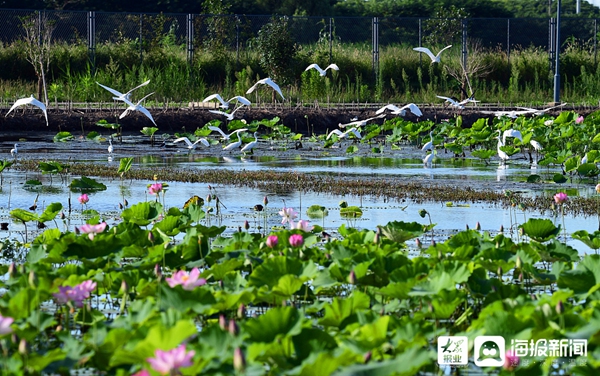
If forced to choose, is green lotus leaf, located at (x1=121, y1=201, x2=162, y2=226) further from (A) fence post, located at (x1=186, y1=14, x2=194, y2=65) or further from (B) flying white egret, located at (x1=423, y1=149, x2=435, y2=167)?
(A) fence post, located at (x1=186, y1=14, x2=194, y2=65)

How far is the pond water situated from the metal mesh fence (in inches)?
408

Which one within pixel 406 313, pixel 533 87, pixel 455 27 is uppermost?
pixel 455 27

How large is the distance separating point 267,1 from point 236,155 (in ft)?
83.2

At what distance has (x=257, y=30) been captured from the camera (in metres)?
32.2

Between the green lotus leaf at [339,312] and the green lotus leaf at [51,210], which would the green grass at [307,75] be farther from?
the green lotus leaf at [339,312]

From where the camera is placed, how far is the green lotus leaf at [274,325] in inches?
111

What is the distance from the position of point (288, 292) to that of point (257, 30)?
29.2m

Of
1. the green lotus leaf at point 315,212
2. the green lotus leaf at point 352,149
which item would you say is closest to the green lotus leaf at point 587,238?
the green lotus leaf at point 315,212

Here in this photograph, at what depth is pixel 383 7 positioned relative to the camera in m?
42.8

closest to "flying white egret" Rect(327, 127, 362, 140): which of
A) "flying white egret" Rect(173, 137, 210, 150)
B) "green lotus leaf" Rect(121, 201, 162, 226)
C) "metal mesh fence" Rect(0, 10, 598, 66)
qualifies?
"flying white egret" Rect(173, 137, 210, 150)

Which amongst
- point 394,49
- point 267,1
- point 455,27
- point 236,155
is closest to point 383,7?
point 267,1

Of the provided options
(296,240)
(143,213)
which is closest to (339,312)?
(296,240)

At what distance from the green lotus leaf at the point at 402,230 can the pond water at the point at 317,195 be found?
1.12 meters

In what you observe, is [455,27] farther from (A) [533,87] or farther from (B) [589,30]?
(B) [589,30]
